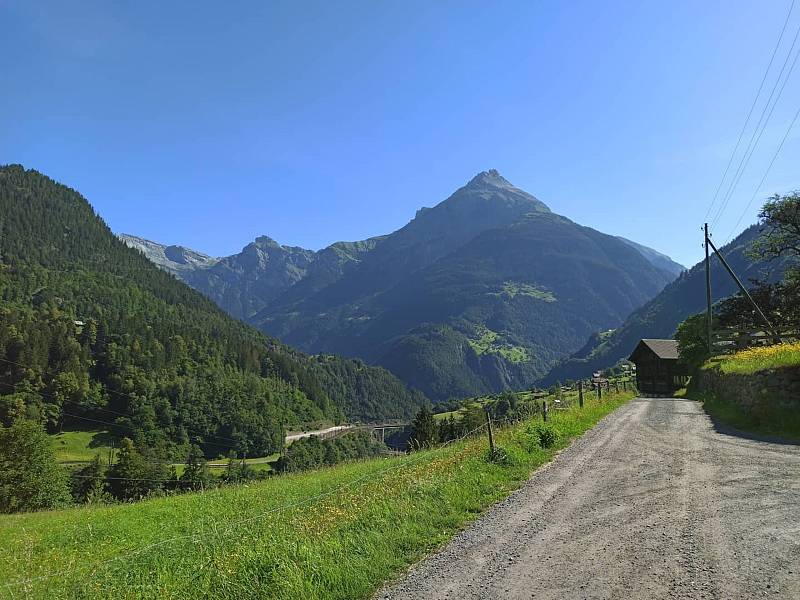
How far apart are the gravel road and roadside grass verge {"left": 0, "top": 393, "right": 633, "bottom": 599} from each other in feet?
2.48

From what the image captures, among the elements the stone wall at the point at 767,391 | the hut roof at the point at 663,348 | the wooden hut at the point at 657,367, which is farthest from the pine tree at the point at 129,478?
the hut roof at the point at 663,348

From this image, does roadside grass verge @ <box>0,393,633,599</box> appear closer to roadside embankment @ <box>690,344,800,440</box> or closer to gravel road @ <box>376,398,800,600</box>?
gravel road @ <box>376,398,800,600</box>

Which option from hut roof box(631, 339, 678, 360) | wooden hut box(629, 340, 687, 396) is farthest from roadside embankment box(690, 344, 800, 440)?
hut roof box(631, 339, 678, 360)

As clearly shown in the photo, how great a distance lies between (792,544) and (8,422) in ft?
565

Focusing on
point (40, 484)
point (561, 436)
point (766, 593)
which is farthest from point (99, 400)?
point (766, 593)

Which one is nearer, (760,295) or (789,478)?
(789,478)

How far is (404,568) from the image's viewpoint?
26.9 ft

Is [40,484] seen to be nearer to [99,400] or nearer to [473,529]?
[473,529]

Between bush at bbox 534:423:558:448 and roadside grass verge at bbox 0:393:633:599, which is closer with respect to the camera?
roadside grass verge at bbox 0:393:633:599

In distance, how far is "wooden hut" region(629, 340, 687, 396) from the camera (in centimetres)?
7581

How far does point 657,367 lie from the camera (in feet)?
257

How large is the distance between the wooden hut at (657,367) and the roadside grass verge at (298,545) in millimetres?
69428

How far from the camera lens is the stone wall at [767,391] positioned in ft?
57.7

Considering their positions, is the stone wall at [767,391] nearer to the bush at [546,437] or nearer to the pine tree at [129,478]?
the bush at [546,437]
